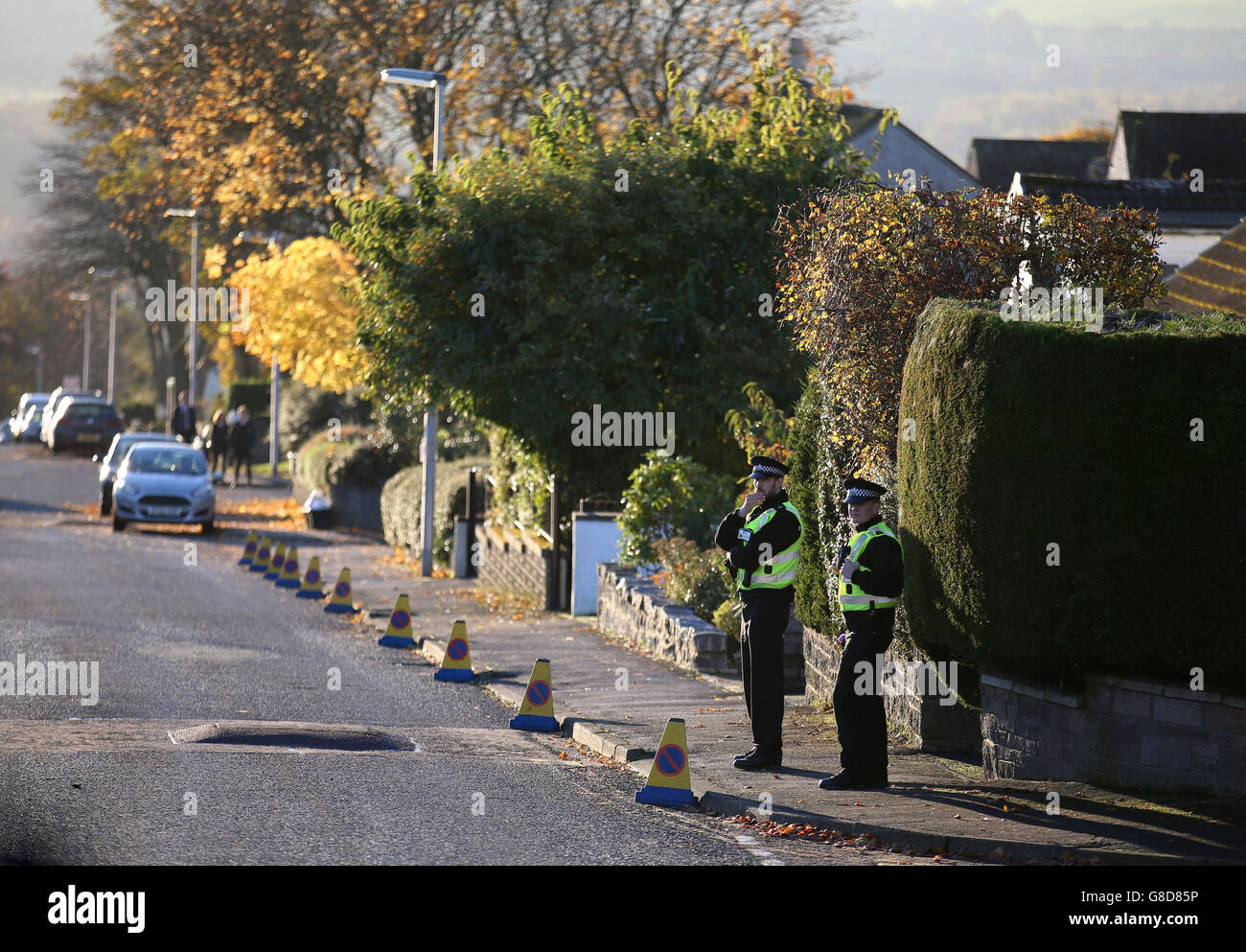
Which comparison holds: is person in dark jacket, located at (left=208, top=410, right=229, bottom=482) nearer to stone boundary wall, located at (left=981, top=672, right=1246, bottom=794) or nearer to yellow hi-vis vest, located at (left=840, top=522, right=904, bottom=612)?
yellow hi-vis vest, located at (left=840, top=522, right=904, bottom=612)

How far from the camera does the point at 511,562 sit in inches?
883

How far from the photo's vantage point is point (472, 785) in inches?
394

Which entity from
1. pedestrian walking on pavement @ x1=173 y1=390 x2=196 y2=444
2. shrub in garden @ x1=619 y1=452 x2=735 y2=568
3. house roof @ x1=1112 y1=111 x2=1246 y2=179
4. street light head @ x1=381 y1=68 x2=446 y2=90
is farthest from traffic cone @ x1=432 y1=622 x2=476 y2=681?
pedestrian walking on pavement @ x1=173 y1=390 x2=196 y2=444

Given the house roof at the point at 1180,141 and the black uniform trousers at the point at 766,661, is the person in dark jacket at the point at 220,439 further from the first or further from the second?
the black uniform trousers at the point at 766,661

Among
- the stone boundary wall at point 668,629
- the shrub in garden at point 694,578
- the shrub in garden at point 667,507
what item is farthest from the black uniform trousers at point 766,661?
the shrub in garden at point 667,507

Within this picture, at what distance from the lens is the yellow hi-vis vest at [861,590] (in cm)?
1015

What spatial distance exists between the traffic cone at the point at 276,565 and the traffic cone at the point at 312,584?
5.86 feet

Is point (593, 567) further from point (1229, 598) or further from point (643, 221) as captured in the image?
point (1229, 598)

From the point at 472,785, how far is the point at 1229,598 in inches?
176

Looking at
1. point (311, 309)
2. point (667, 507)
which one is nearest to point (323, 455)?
point (311, 309)

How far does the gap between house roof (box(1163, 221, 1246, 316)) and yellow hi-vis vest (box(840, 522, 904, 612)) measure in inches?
372

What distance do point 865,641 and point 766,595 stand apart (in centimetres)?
98

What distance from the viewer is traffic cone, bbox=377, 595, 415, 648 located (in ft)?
56.3
